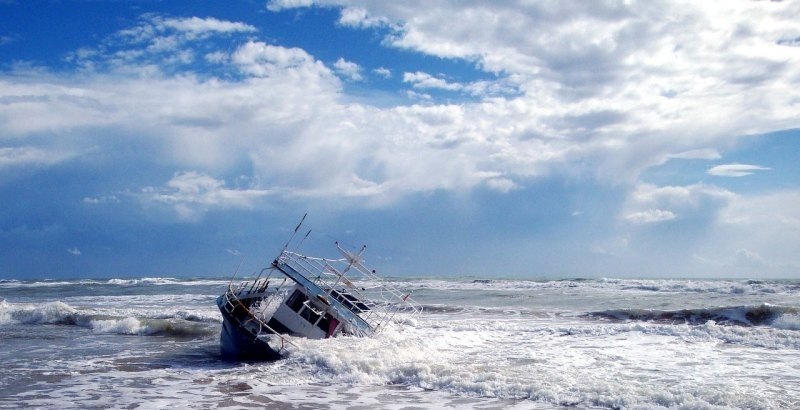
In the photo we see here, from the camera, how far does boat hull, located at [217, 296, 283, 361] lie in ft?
53.6

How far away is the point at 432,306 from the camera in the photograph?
116 feet

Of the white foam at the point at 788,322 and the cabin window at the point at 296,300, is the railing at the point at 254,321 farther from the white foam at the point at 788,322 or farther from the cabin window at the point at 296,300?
the white foam at the point at 788,322

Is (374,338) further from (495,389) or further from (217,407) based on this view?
(217,407)

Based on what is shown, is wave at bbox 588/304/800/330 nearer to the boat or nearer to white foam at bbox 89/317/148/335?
the boat

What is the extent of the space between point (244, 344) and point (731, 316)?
21657 mm

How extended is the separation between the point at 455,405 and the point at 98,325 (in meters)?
19.5

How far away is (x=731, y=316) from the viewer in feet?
87.0

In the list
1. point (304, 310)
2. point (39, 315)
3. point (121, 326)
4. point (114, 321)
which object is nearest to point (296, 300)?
point (304, 310)

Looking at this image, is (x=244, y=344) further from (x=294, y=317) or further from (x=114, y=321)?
(x=114, y=321)

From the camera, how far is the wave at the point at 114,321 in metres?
24.4

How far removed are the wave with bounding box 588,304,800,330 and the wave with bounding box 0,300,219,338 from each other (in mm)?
19199

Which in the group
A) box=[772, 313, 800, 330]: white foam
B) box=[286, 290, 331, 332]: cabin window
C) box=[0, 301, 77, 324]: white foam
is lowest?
box=[772, 313, 800, 330]: white foam

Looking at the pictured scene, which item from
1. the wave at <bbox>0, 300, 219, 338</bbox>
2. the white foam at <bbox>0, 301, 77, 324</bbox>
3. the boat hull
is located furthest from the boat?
the white foam at <bbox>0, 301, 77, 324</bbox>

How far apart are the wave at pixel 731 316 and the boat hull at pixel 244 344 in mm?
18347
